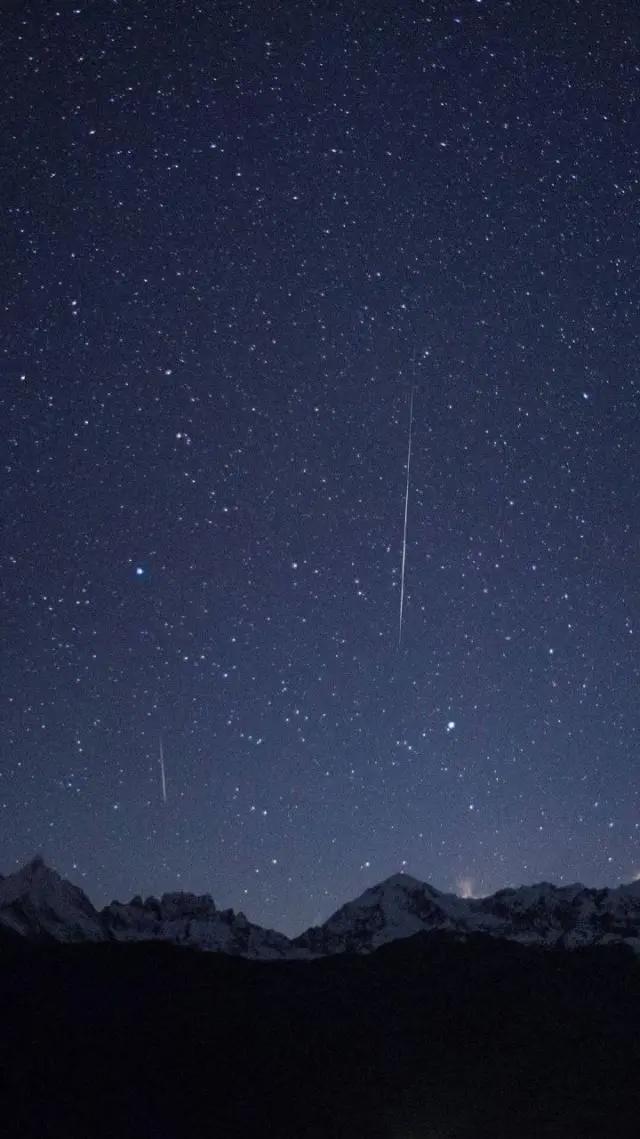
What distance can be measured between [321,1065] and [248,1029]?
46.6ft

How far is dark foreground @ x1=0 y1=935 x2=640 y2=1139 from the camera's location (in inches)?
3770

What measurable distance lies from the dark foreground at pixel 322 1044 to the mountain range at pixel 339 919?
1128cm

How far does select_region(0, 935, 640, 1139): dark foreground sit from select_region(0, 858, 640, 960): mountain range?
37.0ft

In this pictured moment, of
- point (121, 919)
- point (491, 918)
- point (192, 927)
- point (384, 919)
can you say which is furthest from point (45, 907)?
point (491, 918)

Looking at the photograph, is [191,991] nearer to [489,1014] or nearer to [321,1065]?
[321,1065]

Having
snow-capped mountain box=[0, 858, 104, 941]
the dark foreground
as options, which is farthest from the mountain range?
the dark foreground

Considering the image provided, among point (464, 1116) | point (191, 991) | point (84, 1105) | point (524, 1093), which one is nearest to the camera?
point (84, 1105)

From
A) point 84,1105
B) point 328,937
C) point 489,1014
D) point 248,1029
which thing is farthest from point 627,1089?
point 328,937

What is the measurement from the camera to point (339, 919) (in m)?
191

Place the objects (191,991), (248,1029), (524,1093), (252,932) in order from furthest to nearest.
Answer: (252,932) → (191,991) → (248,1029) → (524,1093)

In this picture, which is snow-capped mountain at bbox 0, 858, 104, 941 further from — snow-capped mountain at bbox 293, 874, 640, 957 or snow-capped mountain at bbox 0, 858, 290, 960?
snow-capped mountain at bbox 293, 874, 640, 957

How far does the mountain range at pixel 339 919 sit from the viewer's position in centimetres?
15438

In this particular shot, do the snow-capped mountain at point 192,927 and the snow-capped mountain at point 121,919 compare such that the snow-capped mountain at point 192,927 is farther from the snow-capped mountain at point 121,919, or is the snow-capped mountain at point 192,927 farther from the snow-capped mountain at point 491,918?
the snow-capped mountain at point 491,918

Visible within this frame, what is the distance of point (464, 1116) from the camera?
331 ft
